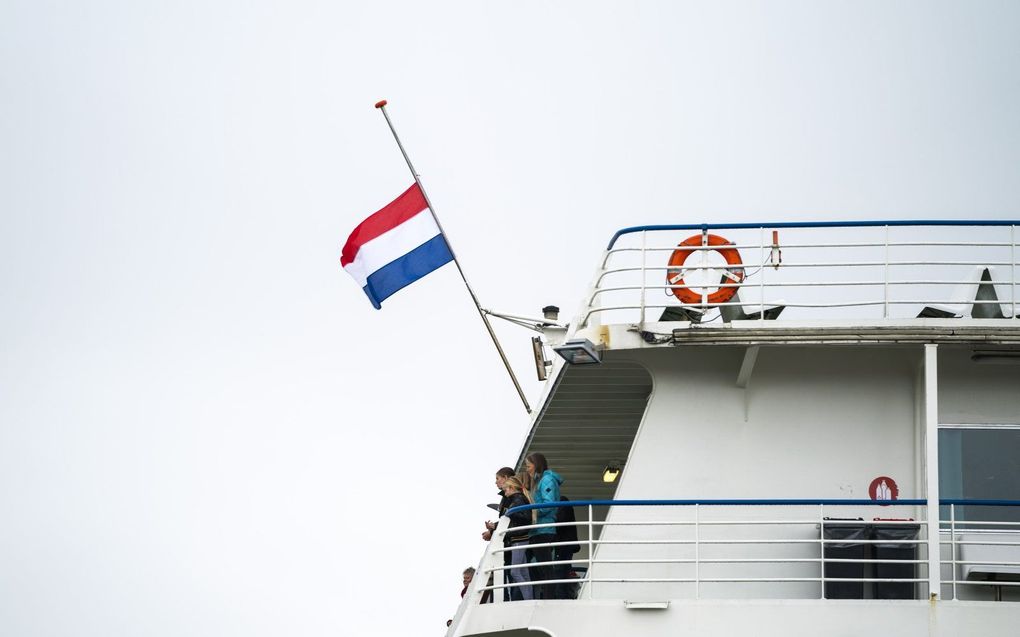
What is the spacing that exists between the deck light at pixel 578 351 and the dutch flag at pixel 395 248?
4153 millimetres

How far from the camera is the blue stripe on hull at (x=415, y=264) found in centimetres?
1902

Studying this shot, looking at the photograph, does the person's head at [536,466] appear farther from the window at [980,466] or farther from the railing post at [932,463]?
the window at [980,466]

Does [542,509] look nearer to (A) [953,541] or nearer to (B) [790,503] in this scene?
(B) [790,503]

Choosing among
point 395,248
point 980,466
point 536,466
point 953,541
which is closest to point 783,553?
point 953,541

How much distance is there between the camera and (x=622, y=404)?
1844cm

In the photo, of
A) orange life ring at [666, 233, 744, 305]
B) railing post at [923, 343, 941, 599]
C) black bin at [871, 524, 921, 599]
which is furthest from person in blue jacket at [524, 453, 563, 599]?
railing post at [923, 343, 941, 599]

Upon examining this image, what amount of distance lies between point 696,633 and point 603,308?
3380 millimetres

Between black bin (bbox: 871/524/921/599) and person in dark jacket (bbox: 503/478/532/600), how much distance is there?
342cm

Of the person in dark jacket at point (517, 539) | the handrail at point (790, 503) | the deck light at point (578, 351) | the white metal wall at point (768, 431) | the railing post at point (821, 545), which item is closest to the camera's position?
the railing post at point (821, 545)

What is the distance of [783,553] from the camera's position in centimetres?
1548

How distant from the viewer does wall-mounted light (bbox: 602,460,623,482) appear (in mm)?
20516

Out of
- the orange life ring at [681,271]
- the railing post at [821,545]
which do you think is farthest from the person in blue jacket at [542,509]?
the railing post at [821,545]

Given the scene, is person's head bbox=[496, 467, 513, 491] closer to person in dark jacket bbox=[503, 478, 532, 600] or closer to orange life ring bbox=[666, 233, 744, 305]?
person in dark jacket bbox=[503, 478, 532, 600]

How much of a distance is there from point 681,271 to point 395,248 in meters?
4.58
